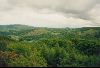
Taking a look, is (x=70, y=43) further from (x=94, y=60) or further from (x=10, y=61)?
(x=10, y=61)

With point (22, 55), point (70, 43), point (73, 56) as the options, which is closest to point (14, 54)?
point (22, 55)

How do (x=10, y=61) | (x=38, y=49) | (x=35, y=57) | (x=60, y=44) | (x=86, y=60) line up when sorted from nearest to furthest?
(x=10, y=61)
(x=86, y=60)
(x=35, y=57)
(x=38, y=49)
(x=60, y=44)

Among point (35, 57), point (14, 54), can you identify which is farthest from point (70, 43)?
point (14, 54)

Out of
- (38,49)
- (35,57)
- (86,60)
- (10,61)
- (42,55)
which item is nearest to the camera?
(10,61)

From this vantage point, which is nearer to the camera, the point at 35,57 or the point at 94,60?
the point at 94,60

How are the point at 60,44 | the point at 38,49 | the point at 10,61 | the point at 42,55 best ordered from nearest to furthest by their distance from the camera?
the point at 10,61 < the point at 42,55 < the point at 38,49 < the point at 60,44

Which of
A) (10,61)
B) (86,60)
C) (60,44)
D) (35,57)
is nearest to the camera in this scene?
(10,61)

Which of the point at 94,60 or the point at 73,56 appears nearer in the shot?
the point at 94,60

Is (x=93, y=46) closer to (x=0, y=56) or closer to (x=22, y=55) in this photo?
(x=22, y=55)
